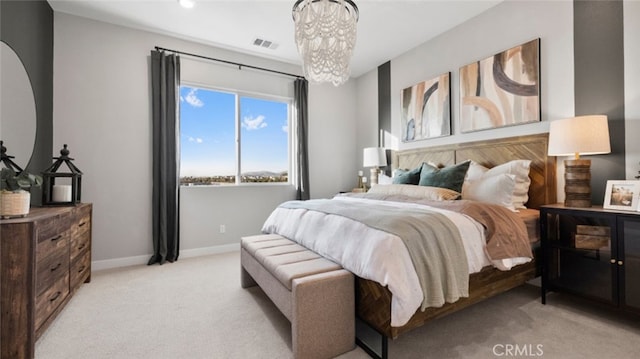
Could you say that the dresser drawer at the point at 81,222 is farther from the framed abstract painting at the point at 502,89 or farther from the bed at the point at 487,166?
the framed abstract painting at the point at 502,89

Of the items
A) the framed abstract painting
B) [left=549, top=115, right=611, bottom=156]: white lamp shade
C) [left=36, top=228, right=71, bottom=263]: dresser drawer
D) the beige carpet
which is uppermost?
the framed abstract painting

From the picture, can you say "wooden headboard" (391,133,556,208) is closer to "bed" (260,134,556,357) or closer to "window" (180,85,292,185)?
"bed" (260,134,556,357)

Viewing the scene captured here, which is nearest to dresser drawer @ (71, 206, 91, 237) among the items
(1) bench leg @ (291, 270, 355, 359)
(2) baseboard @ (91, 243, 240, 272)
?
(2) baseboard @ (91, 243, 240, 272)

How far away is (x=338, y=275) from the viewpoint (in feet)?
5.29

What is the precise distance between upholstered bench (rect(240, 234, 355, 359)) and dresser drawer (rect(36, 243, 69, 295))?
4.74 feet

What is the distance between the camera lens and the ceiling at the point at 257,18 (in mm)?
2980

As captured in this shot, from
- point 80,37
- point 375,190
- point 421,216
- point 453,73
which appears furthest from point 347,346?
point 80,37

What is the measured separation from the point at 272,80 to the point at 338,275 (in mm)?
3559

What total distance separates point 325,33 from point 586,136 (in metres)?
2.13

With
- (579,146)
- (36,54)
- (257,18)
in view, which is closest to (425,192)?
(579,146)

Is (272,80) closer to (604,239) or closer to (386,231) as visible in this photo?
(386,231)

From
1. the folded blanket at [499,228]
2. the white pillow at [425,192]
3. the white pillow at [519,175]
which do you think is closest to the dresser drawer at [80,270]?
the white pillow at [425,192]

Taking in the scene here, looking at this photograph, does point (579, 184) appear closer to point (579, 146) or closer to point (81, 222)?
point (579, 146)

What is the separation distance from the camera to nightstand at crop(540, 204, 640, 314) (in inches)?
72.5
